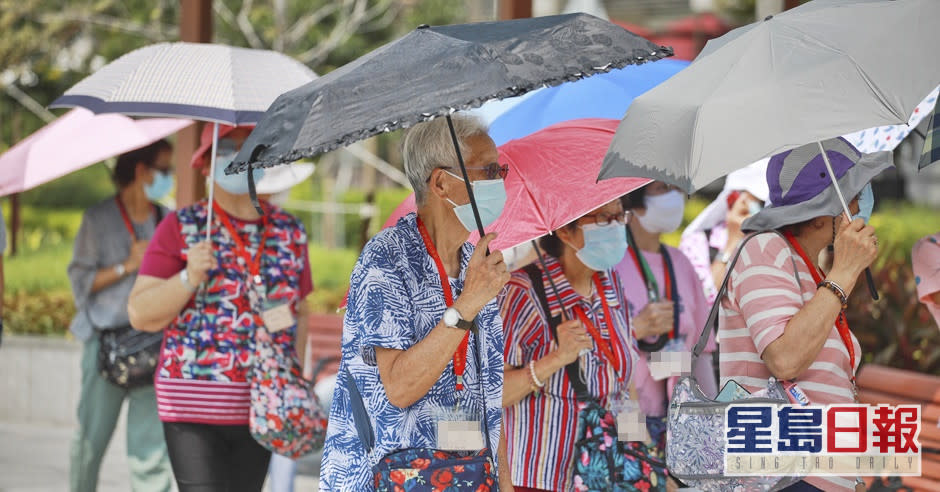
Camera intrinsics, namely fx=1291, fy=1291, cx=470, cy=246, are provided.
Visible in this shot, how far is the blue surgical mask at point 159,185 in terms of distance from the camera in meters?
6.48

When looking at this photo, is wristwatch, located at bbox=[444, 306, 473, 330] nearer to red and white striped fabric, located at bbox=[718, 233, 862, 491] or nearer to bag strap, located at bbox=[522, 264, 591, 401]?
red and white striped fabric, located at bbox=[718, 233, 862, 491]

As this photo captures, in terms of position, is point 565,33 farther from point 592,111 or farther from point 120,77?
point 120,77

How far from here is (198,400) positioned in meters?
4.77

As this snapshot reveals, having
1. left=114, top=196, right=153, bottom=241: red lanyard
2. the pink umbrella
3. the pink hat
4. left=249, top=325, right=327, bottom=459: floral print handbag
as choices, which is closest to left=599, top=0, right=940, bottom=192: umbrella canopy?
left=249, top=325, right=327, bottom=459: floral print handbag

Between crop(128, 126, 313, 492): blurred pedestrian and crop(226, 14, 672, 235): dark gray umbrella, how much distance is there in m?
1.56

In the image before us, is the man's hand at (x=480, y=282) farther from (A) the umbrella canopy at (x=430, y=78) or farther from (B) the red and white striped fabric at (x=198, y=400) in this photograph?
(B) the red and white striped fabric at (x=198, y=400)

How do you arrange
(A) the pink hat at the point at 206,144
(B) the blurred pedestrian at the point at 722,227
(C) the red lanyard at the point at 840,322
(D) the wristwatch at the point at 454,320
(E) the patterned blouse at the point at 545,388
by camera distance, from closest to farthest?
(D) the wristwatch at the point at 454,320, (C) the red lanyard at the point at 840,322, (E) the patterned blouse at the point at 545,388, (A) the pink hat at the point at 206,144, (B) the blurred pedestrian at the point at 722,227

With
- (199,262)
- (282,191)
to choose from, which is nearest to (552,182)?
(199,262)

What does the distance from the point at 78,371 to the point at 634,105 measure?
7053 mm

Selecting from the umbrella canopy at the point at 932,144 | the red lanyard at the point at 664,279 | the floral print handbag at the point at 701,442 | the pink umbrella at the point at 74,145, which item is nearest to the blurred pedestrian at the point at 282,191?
the pink umbrella at the point at 74,145

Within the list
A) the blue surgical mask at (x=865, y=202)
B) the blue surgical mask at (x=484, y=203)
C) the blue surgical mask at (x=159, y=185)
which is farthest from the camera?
the blue surgical mask at (x=159, y=185)

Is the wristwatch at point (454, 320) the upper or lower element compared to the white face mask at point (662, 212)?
lower

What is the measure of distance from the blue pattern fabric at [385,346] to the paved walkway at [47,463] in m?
4.57

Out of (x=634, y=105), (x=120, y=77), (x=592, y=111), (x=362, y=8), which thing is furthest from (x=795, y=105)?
(x=362, y=8)
